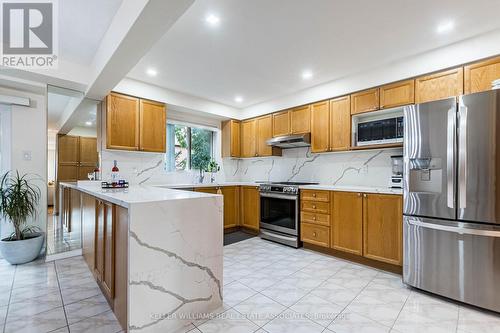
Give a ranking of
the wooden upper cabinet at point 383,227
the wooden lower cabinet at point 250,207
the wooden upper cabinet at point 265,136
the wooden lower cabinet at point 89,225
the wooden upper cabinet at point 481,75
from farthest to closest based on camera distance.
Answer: the wooden upper cabinet at point 265,136, the wooden lower cabinet at point 250,207, the wooden upper cabinet at point 383,227, the wooden lower cabinet at point 89,225, the wooden upper cabinet at point 481,75

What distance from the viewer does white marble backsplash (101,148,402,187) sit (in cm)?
335

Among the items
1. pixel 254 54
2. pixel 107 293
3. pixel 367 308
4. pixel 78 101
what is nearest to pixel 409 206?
pixel 367 308

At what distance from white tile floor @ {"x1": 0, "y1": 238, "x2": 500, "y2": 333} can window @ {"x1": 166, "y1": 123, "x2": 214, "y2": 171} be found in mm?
2254

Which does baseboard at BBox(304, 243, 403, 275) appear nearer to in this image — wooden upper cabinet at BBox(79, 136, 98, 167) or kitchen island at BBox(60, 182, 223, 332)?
kitchen island at BBox(60, 182, 223, 332)

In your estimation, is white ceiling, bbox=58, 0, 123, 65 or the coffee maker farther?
the coffee maker

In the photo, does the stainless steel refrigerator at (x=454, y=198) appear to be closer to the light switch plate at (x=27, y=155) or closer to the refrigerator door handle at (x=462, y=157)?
the refrigerator door handle at (x=462, y=157)

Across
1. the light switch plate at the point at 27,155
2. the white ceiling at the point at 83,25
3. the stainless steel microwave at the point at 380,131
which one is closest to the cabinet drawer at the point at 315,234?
the stainless steel microwave at the point at 380,131

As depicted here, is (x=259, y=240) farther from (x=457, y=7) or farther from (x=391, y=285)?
(x=457, y=7)

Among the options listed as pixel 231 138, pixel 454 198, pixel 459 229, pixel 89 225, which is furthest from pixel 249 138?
pixel 459 229

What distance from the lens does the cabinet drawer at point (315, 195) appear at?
3241 mm

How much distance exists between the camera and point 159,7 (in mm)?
1513

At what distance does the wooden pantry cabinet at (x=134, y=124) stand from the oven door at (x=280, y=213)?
193 cm

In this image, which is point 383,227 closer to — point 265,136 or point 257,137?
point 265,136

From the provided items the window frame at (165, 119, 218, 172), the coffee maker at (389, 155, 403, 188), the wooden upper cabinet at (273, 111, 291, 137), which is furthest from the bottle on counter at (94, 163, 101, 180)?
the coffee maker at (389, 155, 403, 188)
